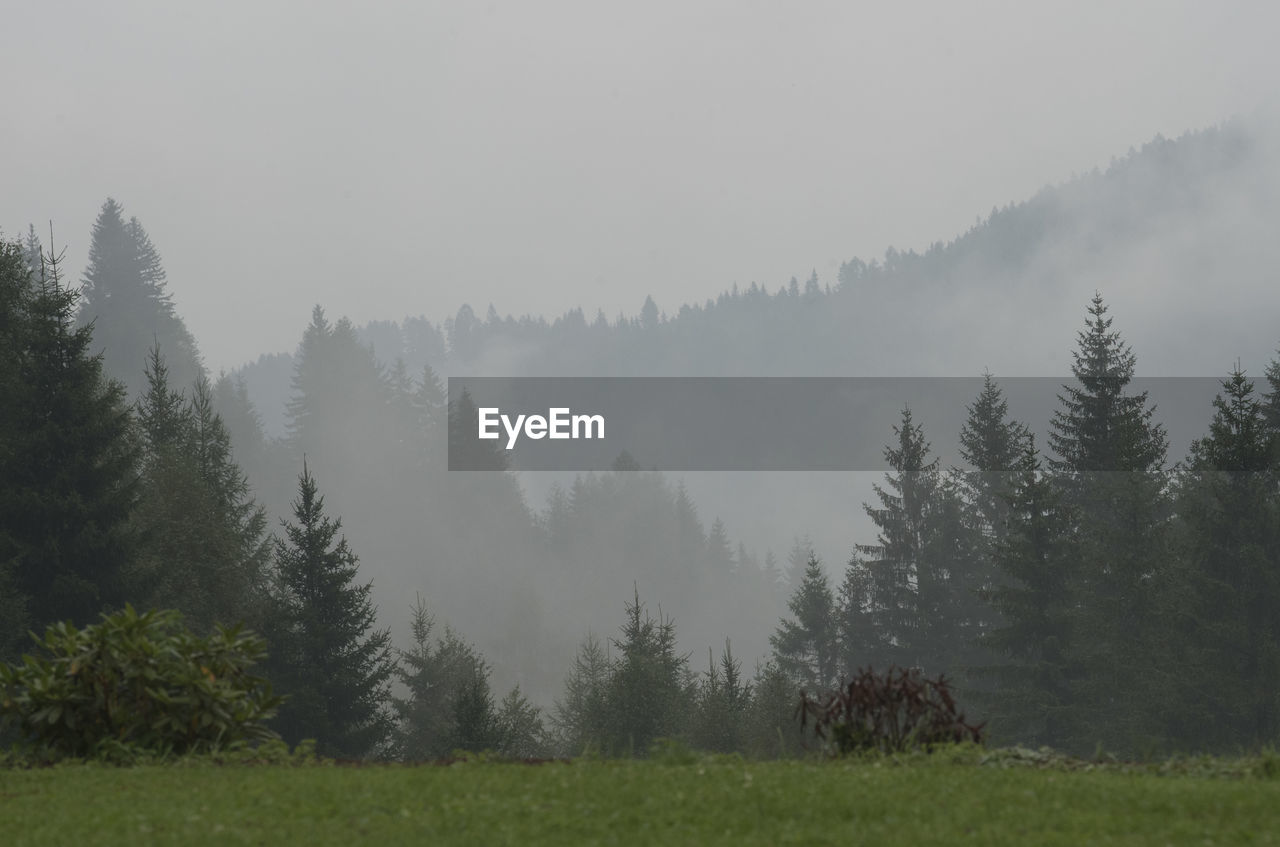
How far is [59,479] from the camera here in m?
32.0

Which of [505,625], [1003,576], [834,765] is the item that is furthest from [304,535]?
[505,625]

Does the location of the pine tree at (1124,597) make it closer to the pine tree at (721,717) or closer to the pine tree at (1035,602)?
the pine tree at (1035,602)

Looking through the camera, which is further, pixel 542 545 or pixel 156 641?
pixel 542 545

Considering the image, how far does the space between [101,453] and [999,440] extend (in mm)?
48794

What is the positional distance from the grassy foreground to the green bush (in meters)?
0.79

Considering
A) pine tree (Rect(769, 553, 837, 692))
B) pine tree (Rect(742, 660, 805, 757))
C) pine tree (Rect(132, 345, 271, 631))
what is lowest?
pine tree (Rect(742, 660, 805, 757))

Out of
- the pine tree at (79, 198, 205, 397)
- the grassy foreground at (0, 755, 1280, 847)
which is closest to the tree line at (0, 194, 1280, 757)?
the grassy foreground at (0, 755, 1280, 847)

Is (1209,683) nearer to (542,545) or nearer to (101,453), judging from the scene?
(101,453)

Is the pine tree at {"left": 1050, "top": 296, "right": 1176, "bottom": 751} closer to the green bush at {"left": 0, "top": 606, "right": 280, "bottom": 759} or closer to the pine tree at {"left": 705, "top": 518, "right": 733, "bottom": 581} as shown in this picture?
the green bush at {"left": 0, "top": 606, "right": 280, "bottom": 759}

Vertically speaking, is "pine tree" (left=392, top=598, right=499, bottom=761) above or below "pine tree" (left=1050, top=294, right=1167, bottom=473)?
below

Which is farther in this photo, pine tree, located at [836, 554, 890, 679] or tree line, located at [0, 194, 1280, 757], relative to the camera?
pine tree, located at [836, 554, 890, 679]

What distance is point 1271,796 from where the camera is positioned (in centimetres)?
770

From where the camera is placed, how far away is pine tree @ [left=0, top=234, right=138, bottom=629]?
3088 cm

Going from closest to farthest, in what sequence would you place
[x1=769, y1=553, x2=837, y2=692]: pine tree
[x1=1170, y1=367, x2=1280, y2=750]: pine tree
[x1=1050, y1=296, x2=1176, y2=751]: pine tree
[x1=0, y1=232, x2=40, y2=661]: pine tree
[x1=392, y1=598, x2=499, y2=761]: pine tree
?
[x1=0, y1=232, x2=40, y2=661]: pine tree < [x1=1170, y1=367, x2=1280, y2=750]: pine tree < [x1=1050, y1=296, x2=1176, y2=751]: pine tree < [x1=392, y1=598, x2=499, y2=761]: pine tree < [x1=769, y1=553, x2=837, y2=692]: pine tree
